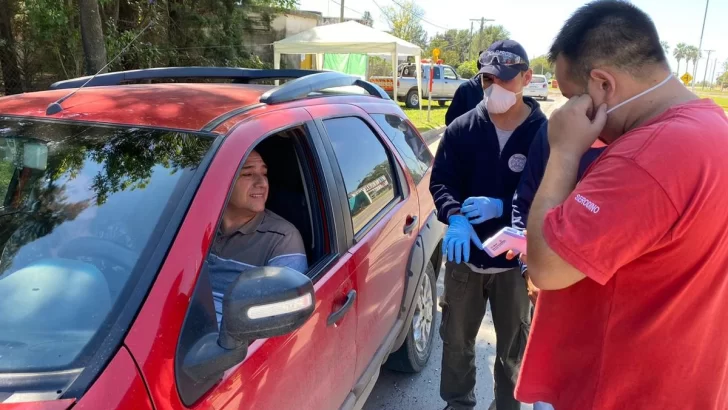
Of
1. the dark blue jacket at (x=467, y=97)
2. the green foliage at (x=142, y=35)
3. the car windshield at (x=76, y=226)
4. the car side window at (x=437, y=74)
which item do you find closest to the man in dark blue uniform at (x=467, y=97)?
the dark blue jacket at (x=467, y=97)

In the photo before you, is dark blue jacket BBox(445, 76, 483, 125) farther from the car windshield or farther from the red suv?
the car windshield

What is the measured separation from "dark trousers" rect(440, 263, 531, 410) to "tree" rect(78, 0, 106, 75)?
4.96 metres

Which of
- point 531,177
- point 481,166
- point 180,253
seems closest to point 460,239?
point 481,166

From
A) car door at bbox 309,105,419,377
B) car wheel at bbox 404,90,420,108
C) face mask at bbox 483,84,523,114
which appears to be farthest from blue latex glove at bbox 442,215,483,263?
car wheel at bbox 404,90,420,108

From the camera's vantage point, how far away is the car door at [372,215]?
2.18 metres

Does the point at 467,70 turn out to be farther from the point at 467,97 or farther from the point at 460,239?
the point at 460,239

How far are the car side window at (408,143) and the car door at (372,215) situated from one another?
0.13 m

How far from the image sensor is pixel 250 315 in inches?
46.3

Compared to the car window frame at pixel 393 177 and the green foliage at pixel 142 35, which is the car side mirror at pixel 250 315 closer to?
the car window frame at pixel 393 177

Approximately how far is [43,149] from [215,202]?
77cm

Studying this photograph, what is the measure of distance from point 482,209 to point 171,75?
5.84 feet

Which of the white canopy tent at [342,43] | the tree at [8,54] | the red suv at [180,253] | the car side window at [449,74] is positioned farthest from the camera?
the car side window at [449,74]

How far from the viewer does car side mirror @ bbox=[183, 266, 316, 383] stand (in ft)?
3.86

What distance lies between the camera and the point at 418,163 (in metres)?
3.32
